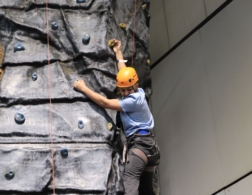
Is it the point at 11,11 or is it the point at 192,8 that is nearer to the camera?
the point at 11,11

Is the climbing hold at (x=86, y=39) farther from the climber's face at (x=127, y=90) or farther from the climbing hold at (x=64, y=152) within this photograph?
the climbing hold at (x=64, y=152)

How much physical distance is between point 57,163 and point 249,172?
197 centimetres

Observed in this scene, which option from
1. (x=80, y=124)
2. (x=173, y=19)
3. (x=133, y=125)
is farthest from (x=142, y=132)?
(x=173, y=19)

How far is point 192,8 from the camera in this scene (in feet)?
17.6

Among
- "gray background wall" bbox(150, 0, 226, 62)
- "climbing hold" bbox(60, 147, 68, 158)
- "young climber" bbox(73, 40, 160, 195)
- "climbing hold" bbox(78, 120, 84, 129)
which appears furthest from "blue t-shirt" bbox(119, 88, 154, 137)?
"gray background wall" bbox(150, 0, 226, 62)

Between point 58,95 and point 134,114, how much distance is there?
20.0 inches

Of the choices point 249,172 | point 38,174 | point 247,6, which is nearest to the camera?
point 38,174

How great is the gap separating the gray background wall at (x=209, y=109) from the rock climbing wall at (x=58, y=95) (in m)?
1.38

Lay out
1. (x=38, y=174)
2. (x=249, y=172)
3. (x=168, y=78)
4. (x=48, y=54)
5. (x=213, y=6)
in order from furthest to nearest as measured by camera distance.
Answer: (x=168, y=78)
(x=213, y=6)
(x=249, y=172)
(x=48, y=54)
(x=38, y=174)

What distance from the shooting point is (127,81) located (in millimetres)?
2938

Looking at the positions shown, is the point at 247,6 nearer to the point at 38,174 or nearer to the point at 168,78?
the point at 168,78

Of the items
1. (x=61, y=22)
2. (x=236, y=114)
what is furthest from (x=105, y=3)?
(x=236, y=114)

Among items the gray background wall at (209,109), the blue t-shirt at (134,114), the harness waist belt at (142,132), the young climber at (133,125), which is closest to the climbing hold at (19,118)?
the young climber at (133,125)

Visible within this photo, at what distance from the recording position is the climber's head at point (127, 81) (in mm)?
2938
